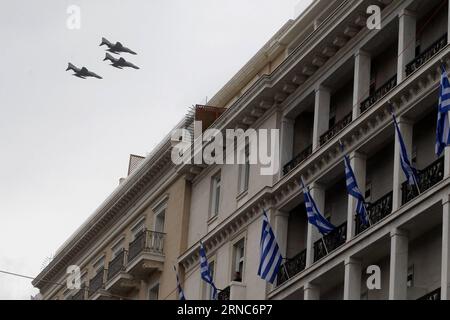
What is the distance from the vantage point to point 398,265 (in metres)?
42.8

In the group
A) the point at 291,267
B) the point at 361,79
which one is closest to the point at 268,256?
the point at 291,267

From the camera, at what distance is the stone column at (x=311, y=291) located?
4819 cm

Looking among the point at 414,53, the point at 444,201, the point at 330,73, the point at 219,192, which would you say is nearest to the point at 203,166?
the point at 219,192

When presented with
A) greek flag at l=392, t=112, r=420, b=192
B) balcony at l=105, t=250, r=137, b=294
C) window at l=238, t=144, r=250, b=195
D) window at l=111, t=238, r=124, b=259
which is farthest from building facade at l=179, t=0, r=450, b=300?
window at l=111, t=238, r=124, b=259

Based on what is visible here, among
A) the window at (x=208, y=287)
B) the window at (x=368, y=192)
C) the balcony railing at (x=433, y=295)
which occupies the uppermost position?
the window at (x=368, y=192)

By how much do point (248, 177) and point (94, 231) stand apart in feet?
62.5

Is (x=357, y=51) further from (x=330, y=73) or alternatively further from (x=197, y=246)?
(x=197, y=246)

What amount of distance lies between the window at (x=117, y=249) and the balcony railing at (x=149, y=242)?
4.93 m

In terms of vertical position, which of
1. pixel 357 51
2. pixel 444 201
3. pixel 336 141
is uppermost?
pixel 357 51

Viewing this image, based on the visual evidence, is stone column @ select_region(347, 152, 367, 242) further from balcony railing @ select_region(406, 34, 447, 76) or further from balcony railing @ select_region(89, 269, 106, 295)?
balcony railing @ select_region(89, 269, 106, 295)

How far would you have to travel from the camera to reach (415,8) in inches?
1826

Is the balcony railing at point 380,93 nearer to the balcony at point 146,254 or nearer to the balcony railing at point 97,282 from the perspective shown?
the balcony at point 146,254

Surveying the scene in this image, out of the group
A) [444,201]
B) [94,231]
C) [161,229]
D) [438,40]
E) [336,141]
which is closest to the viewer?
[444,201]

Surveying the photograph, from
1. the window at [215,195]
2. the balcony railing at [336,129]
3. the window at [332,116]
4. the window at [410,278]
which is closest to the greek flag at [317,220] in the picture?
the balcony railing at [336,129]
